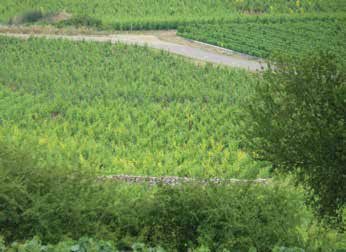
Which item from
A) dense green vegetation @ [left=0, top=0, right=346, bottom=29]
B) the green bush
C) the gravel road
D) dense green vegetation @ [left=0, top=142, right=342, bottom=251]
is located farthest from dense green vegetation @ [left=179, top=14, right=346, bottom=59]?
dense green vegetation @ [left=0, top=142, right=342, bottom=251]

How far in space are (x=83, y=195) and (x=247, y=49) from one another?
26317 mm

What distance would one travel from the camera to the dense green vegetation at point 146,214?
13.3 meters

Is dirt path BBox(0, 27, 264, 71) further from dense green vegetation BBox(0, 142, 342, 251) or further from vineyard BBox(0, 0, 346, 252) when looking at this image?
dense green vegetation BBox(0, 142, 342, 251)

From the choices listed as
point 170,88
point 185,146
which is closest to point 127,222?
point 185,146

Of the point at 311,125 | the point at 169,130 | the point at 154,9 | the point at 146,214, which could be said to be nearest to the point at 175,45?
the point at 154,9

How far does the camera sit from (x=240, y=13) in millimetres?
49969

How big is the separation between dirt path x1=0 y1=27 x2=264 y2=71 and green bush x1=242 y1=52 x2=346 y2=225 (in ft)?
68.0

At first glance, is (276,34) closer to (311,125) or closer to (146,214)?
(311,125)

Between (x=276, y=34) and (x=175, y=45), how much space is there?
584 cm

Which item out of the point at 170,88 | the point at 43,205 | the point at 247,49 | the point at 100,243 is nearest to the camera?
the point at 100,243

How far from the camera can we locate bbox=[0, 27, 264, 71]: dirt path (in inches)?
1480

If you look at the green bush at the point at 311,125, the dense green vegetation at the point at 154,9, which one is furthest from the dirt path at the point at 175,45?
the green bush at the point at 311,125

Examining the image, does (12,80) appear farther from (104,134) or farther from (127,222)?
(127,222)

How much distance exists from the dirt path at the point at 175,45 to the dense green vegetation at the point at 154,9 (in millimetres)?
1995
